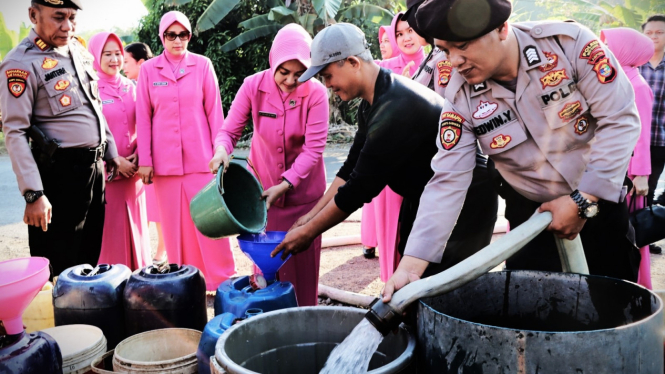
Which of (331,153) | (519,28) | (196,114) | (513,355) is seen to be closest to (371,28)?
(331,153)

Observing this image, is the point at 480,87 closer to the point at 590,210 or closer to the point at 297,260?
the point at 590,210

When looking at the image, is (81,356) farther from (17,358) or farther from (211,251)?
(211,251)

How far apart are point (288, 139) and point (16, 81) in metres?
1.61

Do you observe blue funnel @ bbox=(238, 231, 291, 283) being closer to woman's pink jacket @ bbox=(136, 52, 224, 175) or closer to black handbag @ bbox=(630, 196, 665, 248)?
woman's pink jacket @ bbox=(136, 52, 224, 175)

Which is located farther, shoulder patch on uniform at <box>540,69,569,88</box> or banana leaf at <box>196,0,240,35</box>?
banana leaf at <box>196,0,240,35</box>

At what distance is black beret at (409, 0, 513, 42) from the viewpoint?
180cm

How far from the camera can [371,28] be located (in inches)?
602

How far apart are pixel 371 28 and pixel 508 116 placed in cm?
1385

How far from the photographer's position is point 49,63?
135 inches

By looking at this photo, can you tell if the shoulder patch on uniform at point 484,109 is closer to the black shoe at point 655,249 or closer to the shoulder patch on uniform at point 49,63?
the shoulder patch on uniform at point 49,63

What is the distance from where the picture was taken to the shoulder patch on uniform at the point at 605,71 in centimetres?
187

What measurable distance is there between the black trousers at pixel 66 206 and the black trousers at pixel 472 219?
2071 mm

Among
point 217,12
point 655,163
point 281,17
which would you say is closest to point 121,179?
point 655,163

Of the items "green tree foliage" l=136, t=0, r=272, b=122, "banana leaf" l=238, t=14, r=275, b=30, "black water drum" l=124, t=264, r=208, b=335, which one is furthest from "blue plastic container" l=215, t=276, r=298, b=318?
"green tree foliage" l=136, t=0, r=272, b=122
